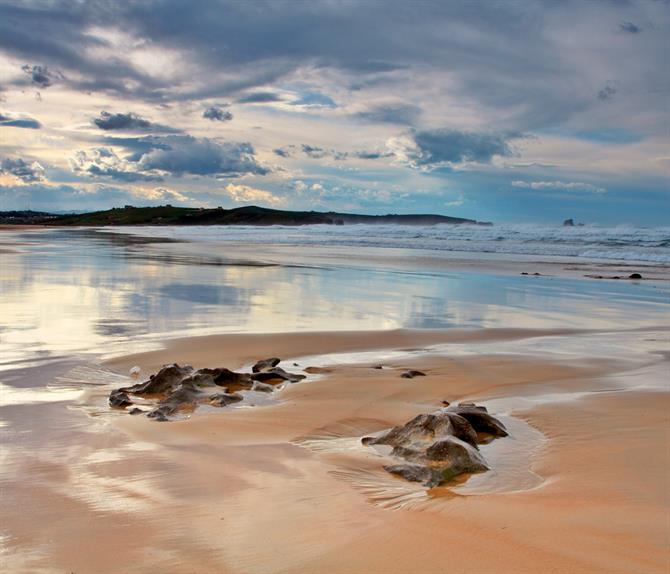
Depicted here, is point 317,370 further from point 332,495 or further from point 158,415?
point 332,495

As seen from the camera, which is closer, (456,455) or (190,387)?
(456,455)

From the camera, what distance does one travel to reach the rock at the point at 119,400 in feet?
17.4

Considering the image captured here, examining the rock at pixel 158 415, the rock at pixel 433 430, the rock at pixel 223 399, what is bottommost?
the rock at pixel 158 415

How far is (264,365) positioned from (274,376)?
379 millimetres

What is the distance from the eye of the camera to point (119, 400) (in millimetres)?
5348

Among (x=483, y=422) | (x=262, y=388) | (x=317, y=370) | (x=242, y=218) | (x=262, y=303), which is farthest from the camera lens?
(x=242, y=218)

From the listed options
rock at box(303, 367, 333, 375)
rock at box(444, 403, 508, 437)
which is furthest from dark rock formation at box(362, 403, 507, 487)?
rock at box(303, 367, 333, 375)

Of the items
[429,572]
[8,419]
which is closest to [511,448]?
[429,572]

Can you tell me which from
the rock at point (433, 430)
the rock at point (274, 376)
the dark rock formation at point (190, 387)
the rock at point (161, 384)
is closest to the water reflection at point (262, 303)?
the rock at point (161, 384)

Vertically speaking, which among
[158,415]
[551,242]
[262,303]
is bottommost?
[158,415]

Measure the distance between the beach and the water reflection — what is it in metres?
0.09

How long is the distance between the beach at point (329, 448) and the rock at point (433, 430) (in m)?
0.20

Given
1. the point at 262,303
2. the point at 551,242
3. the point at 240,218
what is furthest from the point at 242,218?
the point at 262,303

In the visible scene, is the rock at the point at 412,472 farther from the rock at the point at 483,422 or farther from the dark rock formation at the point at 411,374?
the dark rock formation at the point at 411,374
